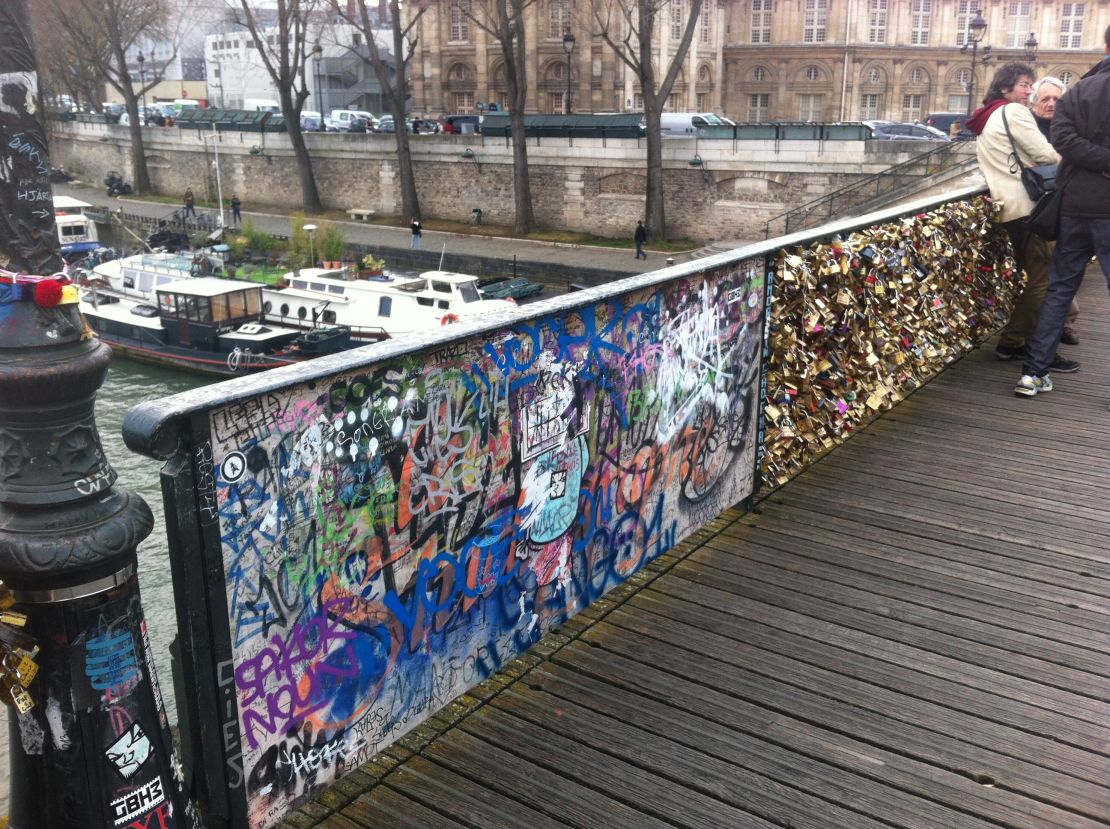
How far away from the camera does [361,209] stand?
141 ft

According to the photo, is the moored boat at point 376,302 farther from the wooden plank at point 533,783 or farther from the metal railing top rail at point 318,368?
the wooden plank at point 533,783

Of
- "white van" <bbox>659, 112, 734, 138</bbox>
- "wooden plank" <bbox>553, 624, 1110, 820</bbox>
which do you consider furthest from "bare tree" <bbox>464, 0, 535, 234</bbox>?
"wooden plank" <bbox>553, 624, 1110, 820</bbox>

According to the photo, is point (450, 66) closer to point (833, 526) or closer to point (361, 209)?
point (361, 209)

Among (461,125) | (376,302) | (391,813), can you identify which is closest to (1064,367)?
(391,813)

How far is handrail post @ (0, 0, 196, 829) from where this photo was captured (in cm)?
210

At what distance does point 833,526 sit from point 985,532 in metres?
0.63

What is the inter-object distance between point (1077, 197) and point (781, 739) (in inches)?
163

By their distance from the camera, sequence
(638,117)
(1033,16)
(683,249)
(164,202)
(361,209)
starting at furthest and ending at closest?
1. (1033,16)
2. (164,202)
3. (361,209)
4. (638,117)
5. (683,249)

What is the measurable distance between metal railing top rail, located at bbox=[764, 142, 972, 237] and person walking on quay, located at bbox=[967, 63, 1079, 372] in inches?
929

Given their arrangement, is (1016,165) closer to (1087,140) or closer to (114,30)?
(1087,140)

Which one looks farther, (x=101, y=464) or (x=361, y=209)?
(x=361, y=209)

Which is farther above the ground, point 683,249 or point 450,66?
point 450,66

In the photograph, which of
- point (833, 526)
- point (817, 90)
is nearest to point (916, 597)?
point (833, 526)

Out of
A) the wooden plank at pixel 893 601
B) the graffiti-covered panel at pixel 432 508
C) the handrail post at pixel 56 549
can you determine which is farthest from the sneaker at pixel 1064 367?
the handrail post at pixel 56 549
